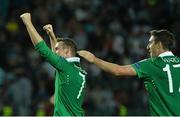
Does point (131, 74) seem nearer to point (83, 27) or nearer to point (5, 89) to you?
point (5, 89)

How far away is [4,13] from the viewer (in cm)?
1623

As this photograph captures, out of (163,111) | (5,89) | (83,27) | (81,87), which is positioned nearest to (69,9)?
(83,27)

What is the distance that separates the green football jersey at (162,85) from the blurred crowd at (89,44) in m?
6.50

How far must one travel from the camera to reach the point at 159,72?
7266 mm

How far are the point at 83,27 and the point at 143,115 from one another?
10.4ft

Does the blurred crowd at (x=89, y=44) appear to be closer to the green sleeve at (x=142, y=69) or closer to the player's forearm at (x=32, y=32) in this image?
the player's forearm at (x=32, y=32)

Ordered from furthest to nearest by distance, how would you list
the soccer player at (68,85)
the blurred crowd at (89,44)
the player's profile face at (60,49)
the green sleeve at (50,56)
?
the blurred crowd at (89,44)
the player's profile face at (60,49)
the soccer player at (68,85)
the green sleeve at (50,56)

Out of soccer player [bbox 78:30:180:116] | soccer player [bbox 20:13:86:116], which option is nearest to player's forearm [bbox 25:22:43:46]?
soccer player [bbox 20:13:86:116]

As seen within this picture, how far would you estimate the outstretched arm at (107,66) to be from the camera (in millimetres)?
7094

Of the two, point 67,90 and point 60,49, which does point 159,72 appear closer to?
point 67,90

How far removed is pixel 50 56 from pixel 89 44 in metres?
7.92

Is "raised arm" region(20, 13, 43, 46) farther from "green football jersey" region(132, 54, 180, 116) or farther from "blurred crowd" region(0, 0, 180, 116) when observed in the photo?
"blurred crowd" region(0, 0, 180, 116)

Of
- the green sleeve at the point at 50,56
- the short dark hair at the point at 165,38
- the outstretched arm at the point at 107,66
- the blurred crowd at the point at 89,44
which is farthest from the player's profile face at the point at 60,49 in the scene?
the blurred crowd at the point at 89,44

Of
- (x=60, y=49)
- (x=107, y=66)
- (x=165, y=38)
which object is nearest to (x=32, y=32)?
(x=60, y=49)
